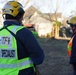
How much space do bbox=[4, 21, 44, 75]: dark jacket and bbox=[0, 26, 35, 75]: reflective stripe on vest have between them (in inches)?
1.9

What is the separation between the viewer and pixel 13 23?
3570mm

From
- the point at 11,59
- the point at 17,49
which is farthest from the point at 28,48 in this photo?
the point at 11,59

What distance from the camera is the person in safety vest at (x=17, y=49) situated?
3432 millimetres

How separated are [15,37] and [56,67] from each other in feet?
23.6

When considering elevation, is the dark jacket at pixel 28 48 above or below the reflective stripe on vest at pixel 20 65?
above

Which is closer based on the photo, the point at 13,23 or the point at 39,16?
the point at 13,23

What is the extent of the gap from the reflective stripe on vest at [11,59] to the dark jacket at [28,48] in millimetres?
48

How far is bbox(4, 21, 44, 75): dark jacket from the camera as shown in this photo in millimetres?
3408

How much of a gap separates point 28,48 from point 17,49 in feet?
0.47

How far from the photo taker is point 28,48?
3418 millimetres

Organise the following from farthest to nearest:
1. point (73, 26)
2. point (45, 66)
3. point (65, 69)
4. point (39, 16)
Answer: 1. point (39, 16)
2. point (45, 66)
3. point (65, 69)
4. point (73, 26)

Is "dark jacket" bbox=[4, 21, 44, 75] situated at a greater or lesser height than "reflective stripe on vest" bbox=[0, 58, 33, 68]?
greater

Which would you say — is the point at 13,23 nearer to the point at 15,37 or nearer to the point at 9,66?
the point at 15,37

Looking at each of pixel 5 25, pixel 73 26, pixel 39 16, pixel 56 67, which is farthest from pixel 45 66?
pixel 39 16
